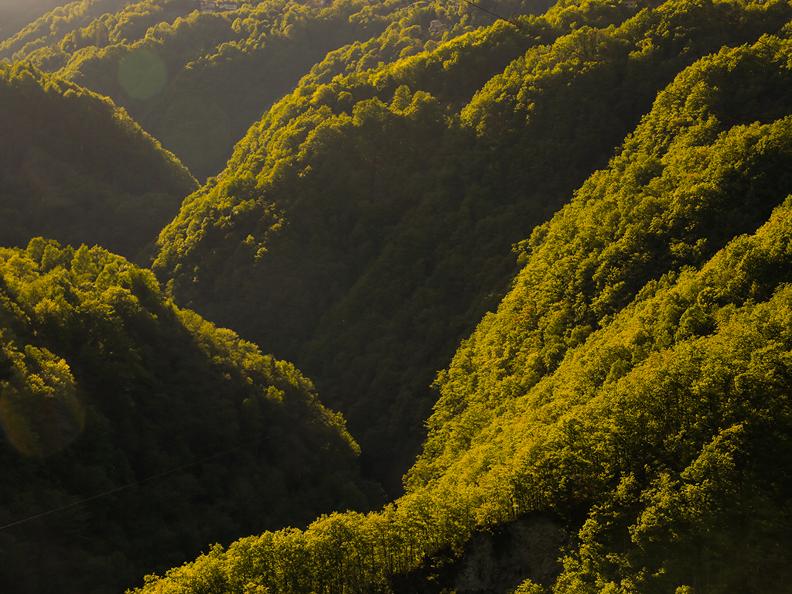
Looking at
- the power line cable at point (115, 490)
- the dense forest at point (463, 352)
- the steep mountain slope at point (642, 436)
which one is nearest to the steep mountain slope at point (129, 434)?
the power line cable at point (115, 490)

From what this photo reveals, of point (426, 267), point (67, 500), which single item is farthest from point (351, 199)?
point (67, 500)

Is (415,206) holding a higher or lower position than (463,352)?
higher

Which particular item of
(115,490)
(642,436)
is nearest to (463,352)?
A: (115,490)

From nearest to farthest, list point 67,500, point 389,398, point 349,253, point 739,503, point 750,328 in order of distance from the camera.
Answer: point 739,503 < point 750,328 < point 67,500 < point 389,398 < point 349,253

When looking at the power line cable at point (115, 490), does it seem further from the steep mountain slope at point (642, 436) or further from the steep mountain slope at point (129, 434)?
the steep mountain slope at point (642, 436)

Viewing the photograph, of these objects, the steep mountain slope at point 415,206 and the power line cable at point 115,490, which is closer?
the power line cable at point 115,490

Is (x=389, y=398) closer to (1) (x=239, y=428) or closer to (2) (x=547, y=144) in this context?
(1) (x=239, y=428)

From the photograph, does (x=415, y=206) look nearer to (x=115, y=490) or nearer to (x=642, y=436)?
(x=115, y=490)
